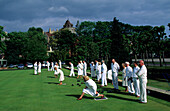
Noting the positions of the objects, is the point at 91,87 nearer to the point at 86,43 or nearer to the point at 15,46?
the point at 86,43

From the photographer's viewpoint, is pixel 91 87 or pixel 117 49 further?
pixel 117 49

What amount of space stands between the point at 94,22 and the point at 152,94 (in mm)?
58786

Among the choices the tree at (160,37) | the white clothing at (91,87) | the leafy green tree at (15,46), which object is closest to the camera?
the white clothing at (91,87)

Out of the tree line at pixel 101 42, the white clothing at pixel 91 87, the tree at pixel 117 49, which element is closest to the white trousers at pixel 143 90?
the white clothing at pixel 91 87

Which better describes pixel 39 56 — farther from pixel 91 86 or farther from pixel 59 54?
pixel 91 86

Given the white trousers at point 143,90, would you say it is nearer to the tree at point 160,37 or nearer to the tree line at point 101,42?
the tree line at point 101,42

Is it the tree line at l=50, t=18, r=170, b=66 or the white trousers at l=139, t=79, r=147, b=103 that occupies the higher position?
the tree line at l=50, t=18, r=170, b=66

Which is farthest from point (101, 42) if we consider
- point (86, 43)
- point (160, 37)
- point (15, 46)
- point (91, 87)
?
point (91, 87)

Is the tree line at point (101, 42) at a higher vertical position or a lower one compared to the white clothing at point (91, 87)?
higher

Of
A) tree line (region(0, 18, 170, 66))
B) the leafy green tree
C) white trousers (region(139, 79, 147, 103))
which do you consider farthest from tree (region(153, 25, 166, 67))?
the leafy green tree

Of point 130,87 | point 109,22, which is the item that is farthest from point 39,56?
point 130,87

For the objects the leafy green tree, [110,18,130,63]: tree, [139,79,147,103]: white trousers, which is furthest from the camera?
the leafy green tree

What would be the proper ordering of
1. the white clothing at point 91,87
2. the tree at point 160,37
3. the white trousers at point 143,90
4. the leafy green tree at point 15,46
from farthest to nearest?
the leafy green tree at point 15,46
the tree at point 160,37
the white clothing at point 91,87
the white trousers at point 143,90

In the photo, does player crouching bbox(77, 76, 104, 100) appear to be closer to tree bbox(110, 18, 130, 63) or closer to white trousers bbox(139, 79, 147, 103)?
white trousers bbox(139, 79, 147, 103)
